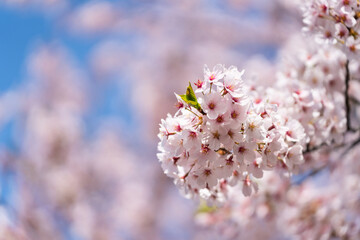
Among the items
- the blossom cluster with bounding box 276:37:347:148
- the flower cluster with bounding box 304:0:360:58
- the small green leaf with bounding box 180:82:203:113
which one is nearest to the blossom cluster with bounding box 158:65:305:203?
the small green leaf with bounding box 180:82:203:113

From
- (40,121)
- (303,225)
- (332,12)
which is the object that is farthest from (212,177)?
(40,121)

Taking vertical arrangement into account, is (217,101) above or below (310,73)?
below

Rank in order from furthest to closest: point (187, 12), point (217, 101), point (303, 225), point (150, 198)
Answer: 1. point (150, 198)
2. point (187, 12)
3. point (303, 225)
4. point (217, 101)

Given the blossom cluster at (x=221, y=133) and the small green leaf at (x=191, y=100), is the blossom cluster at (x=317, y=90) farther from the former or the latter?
the small green leaf at (x=191, y=100)

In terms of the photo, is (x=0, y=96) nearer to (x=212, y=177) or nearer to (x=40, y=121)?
(x=40, y=121)

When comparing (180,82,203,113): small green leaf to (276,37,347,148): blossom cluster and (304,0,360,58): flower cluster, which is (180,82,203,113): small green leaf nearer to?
(276,37,347,148): blossom cluster

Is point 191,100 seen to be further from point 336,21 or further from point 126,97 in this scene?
point 126,97
